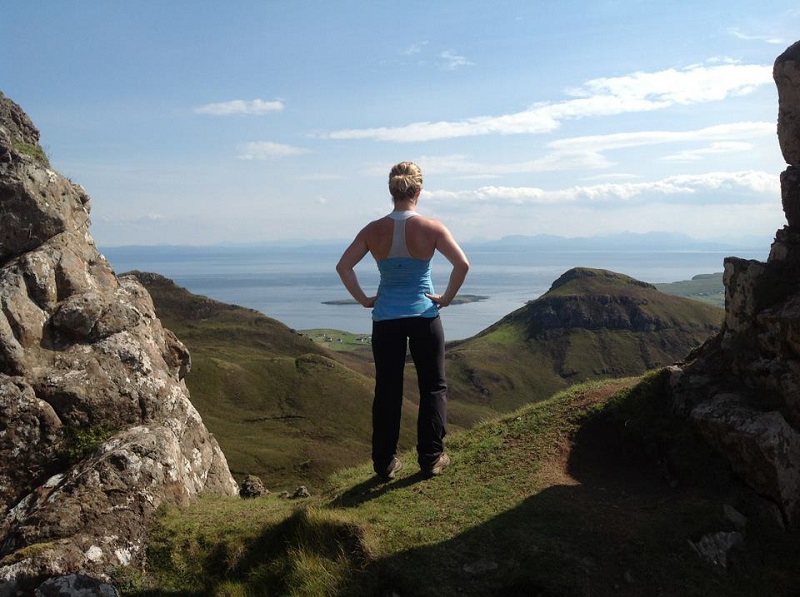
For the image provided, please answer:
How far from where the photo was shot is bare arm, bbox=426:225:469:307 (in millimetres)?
9500

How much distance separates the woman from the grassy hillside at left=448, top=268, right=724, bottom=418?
115699 millimetres

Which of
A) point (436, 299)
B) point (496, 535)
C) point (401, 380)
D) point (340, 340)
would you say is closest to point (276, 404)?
point (401, 380)

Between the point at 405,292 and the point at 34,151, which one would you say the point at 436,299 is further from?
the point at 34,151

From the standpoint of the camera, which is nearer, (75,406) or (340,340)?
(75,406)

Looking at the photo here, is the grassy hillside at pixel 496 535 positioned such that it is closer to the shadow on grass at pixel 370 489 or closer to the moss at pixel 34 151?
the shadow on grass at pixel 370 489

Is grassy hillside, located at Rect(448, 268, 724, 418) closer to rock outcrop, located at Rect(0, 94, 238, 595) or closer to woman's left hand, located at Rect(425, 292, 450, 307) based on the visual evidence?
rock outcrop, located at Rect(0, 94, 238, 595)

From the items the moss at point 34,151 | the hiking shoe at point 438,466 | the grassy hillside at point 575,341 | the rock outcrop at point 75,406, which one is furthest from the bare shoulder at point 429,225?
the grassy hillside at point 575,341

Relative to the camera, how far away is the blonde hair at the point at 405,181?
9664mm

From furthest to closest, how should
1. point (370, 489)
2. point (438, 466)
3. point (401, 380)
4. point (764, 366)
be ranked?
point (764, 366)
point (438, 466)
point (370, 489)
point (401, 380)

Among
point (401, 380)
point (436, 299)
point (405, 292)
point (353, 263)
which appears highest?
point (353, 263)

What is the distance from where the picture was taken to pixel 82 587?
27.2ft

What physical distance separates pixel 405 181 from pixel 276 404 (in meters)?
80.8

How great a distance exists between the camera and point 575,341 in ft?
529

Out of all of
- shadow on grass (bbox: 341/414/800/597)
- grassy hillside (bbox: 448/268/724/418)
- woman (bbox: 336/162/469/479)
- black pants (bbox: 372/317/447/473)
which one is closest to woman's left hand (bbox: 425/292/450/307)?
woman (bbox: 336/162/469/479)
